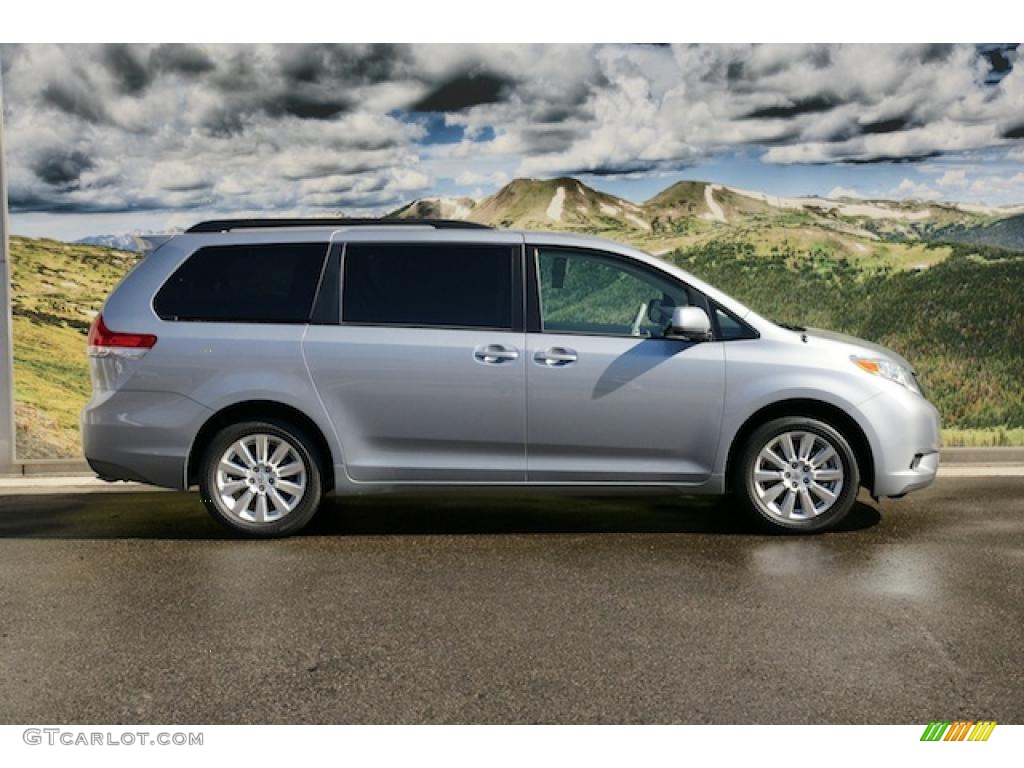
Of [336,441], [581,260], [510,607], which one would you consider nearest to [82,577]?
[336,441]

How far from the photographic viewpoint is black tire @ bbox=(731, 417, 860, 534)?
713 cm

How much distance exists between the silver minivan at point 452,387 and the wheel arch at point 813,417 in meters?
0.01

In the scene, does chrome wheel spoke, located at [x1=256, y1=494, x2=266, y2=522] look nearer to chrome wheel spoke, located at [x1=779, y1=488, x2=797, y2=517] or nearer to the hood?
chrome wheel spoke, located at [x1=779, y1=488, x2=797, y2=517]

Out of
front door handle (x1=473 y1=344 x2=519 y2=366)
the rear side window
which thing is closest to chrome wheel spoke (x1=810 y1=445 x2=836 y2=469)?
front door handle (x1=473 y1=344 x2=519 y2=366)

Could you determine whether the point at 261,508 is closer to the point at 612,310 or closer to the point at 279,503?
the point at 279,503

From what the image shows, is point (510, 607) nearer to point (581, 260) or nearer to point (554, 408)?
point (554, 408)

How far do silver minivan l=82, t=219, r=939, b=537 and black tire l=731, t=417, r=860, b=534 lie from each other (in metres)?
0.01

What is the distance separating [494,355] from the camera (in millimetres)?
7066

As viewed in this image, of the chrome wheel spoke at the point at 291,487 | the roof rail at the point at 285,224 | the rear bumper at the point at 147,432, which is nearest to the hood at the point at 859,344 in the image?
the roof rail at the point at 285,224

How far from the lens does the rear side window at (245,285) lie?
7211 millimetres

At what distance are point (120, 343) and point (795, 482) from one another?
3997 millimetres

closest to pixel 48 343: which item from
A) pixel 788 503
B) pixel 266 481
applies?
pixel 266 481

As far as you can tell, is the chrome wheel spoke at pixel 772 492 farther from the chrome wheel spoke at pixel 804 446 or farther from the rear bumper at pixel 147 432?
the rear bumper at pixel 147 432
